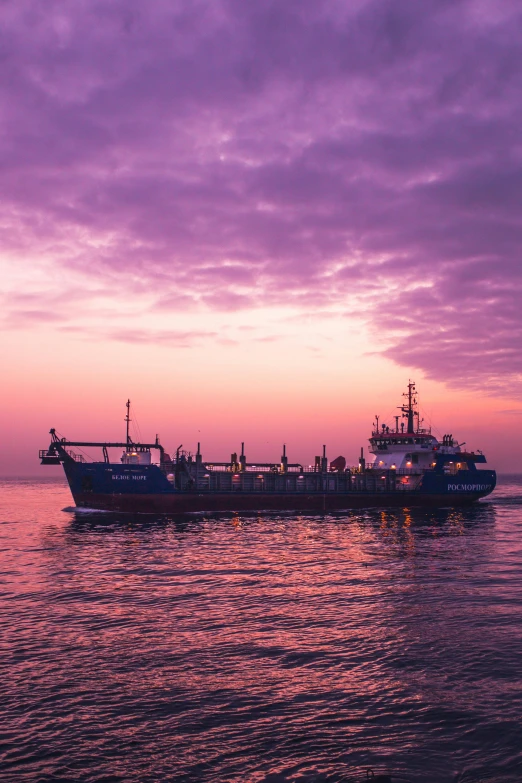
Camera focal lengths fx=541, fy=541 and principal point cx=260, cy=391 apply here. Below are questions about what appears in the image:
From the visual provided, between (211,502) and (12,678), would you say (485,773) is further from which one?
(211,502)

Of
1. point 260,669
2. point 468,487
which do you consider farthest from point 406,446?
point 260,669

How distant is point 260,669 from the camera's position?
17344 millimetres

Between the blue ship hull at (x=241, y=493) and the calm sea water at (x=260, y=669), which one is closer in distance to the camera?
the calm sea water at (x=260, y=669)

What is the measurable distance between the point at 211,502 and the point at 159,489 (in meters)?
6.96

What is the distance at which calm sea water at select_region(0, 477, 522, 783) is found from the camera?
12164 millimetres

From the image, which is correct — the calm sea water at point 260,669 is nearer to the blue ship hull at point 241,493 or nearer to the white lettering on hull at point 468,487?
the blue ship hull at point 241,493

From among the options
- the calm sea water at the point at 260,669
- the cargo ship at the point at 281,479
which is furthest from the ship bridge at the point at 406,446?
the calm sea water at the point at 260,669

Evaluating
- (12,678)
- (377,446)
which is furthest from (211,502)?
(12,678)

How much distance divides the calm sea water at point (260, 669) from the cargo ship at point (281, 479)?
91.3 feet

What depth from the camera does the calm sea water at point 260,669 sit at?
1216 cm

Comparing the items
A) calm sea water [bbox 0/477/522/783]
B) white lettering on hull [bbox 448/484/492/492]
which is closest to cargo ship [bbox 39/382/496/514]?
white lettering on hull [bbox 448/484/492/492]

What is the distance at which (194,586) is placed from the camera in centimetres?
2945

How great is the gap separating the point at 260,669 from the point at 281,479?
187 ft

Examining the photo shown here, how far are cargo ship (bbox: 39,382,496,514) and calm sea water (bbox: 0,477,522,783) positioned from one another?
27.8 m
